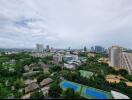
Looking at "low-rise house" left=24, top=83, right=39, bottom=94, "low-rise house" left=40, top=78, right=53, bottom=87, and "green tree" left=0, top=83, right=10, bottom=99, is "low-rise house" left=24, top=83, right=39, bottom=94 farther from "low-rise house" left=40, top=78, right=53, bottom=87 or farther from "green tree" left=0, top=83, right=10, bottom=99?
"green tree" left=0, top=83, right=10, bottom=99

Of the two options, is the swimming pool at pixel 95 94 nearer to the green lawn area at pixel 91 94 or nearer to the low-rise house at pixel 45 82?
the green lawn area at pixel 91 94

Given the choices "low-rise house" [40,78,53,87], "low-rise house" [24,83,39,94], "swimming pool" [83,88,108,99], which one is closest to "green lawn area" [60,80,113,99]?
"swimming pool" [83,88,108,99]

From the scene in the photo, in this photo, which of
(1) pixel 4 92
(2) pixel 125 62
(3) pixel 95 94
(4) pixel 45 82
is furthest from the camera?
(2) pixel 125 62

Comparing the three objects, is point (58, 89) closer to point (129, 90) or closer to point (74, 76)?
point (74, 76)

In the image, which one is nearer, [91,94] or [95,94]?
[91,94]

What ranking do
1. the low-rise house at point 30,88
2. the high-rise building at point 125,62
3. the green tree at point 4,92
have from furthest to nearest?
the high-rise building at point 125,62 → the low-rise house at point 30,88 → the green tree at point 4,92

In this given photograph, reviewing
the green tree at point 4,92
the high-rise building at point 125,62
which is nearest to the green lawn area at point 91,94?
the green tree at point 4,92

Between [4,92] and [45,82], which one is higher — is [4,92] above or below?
below

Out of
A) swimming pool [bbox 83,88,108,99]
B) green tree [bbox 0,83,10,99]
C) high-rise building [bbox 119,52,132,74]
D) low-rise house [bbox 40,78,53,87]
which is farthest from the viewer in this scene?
high-rise building [bbox 119,52,132,74]

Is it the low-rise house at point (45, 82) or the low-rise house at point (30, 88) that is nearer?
the low-rise house at point (30, 88)

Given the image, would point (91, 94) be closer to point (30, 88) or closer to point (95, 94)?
point (95, 94)

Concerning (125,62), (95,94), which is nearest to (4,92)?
(95,94)
